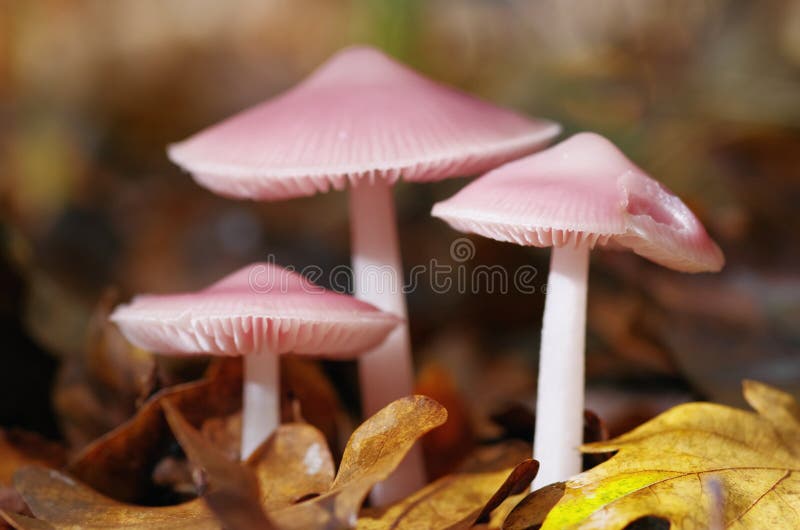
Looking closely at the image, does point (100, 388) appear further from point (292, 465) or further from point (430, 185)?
point (430, 185)

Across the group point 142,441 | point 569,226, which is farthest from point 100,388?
point 569,226

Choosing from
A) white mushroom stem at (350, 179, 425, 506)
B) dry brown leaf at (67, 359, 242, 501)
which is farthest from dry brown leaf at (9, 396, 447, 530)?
white mushroom stem at (350, 179, 425, 506)

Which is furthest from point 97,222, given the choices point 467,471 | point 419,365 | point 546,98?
point 467,471

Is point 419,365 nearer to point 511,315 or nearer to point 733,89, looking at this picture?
point 511,315

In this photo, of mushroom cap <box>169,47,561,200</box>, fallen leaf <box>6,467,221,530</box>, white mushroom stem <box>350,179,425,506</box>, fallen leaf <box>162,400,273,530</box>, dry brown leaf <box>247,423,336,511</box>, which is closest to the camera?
fallen leaf <box>162,400,273,530</box>

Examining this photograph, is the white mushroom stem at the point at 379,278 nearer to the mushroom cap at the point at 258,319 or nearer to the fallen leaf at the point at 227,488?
the mushroom cap at the point at 258,319

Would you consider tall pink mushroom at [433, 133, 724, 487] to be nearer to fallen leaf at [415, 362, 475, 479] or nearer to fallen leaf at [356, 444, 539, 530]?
fallen leaf at [356, 444, 539, 530]
